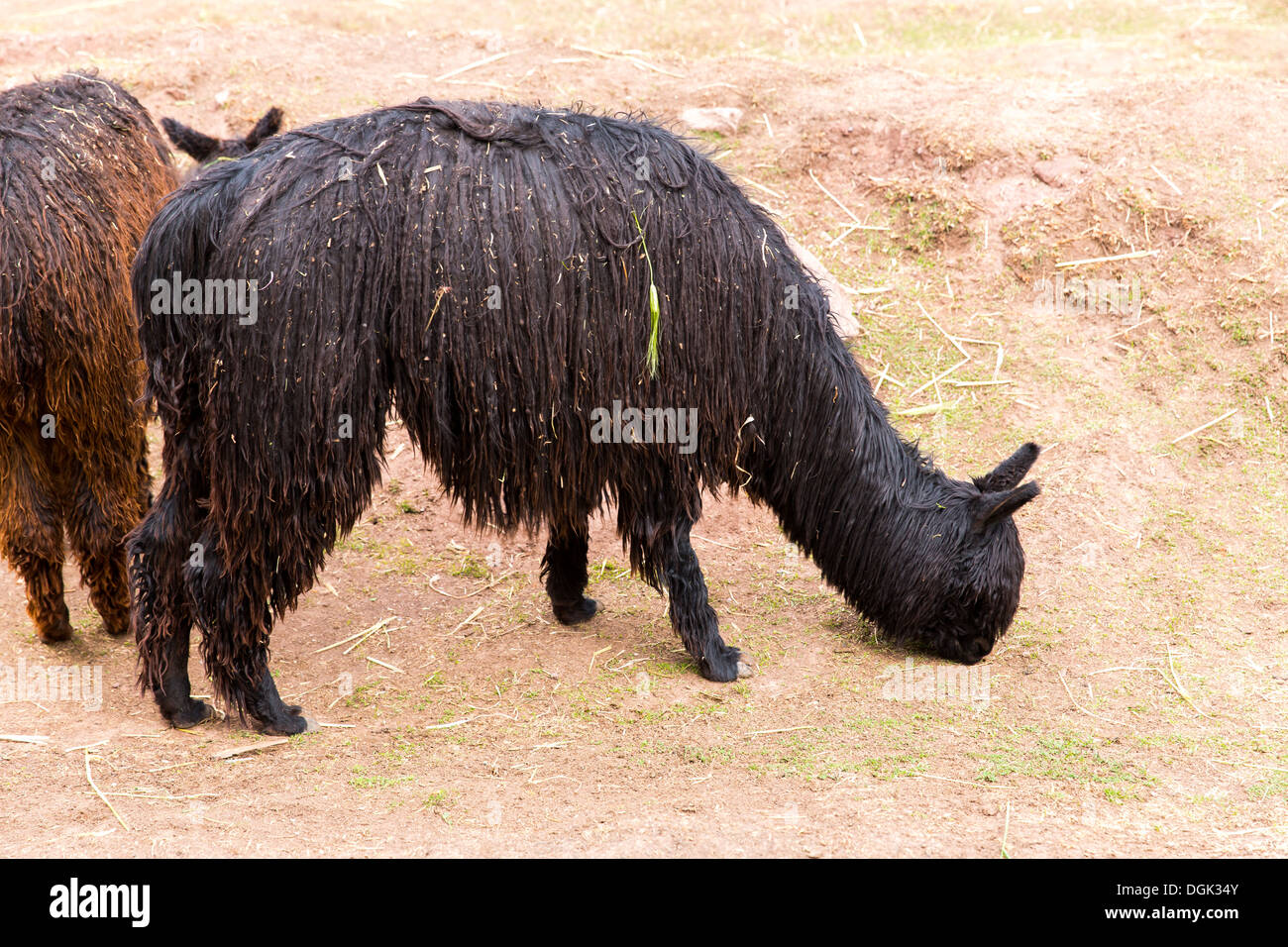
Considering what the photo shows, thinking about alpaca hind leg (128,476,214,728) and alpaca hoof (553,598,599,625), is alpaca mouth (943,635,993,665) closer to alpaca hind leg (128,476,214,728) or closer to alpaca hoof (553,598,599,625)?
alpaca hoof (553,598,599,625)

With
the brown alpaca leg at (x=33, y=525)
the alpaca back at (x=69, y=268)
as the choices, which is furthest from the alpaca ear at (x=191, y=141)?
the brown alpaca leg at (x=33, y=525)

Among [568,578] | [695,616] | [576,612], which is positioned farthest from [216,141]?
[695,616]

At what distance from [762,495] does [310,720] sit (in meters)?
2.20

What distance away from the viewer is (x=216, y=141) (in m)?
6.30

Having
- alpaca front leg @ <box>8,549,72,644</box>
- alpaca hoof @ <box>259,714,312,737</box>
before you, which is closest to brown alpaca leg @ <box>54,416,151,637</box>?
alpaca front leg @ <box>8,549,72,644</box>

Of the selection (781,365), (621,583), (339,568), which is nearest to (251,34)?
(339,568)

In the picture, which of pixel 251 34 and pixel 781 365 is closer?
pixel 781 365

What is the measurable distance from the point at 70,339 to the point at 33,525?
90 cm

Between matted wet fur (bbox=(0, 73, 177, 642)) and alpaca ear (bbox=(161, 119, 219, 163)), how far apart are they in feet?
1.37

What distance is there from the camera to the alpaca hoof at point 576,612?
224 inches

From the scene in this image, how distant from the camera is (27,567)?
5.26m

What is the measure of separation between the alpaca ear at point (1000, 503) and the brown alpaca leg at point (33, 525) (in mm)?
4161

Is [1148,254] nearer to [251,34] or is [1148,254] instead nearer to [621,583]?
[621,583]

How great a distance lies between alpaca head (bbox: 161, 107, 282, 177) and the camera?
5.97m
